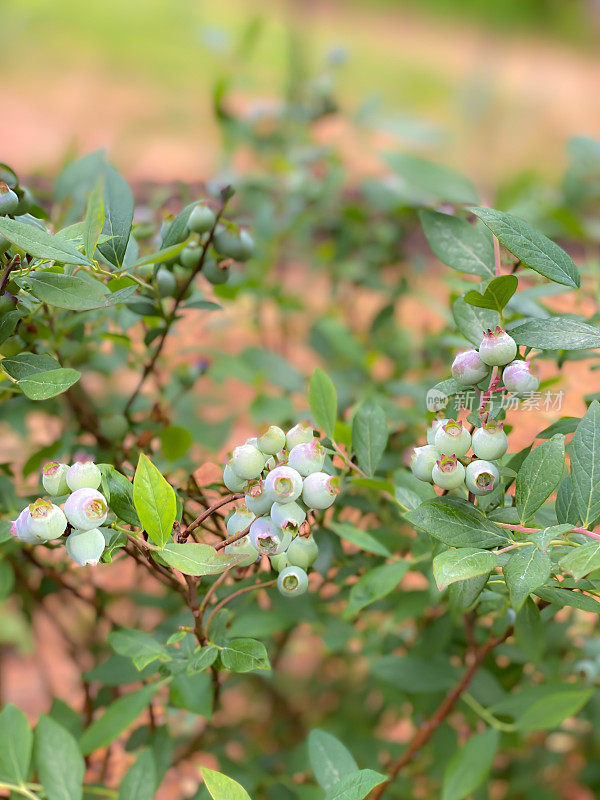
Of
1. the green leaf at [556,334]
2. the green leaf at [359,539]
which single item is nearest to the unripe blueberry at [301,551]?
the green leaf at [359,539]

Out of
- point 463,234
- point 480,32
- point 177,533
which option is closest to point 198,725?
point 177,533

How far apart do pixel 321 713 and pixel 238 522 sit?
3.43ft

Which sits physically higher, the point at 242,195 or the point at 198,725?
the point at 242,195

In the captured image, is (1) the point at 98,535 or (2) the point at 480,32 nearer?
(1) the point at 98,535

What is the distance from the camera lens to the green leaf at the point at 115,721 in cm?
75

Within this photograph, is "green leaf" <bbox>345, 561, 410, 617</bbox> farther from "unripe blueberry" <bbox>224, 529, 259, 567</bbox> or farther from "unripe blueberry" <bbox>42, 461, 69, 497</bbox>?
"unripe blueberry" <bbox>42, 461, 69, 497</bbox>

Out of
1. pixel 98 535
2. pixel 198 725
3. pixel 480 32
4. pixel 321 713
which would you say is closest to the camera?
pixel 98 535

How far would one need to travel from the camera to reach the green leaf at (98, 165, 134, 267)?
2.03 ft

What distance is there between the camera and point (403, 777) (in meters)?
1.14

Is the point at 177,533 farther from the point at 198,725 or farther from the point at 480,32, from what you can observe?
the point at 480,32

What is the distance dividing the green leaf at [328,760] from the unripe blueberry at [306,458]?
11.1 inches

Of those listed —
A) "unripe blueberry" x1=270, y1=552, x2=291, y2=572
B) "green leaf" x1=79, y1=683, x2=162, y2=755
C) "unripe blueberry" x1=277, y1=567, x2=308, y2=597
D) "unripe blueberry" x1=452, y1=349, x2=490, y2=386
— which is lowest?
"green leaf" x1=79, y1=683, x2=162, y2=755

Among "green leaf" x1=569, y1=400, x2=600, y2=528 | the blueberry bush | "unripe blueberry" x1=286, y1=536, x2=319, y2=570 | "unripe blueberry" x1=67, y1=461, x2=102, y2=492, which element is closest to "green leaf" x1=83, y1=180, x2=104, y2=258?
A: the blueberry bush

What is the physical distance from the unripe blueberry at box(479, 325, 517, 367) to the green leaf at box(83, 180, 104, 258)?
279 mm
